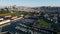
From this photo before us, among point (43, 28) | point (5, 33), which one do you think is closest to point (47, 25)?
point (43, 28)

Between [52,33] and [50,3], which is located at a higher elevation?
[50,3]

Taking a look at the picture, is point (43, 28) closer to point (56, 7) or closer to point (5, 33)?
point (56, 7)

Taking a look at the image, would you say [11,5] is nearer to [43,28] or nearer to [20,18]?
[20,18]

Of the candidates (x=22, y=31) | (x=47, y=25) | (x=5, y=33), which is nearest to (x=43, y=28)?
(x=47, y=25)

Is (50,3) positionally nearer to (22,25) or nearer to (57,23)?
(57,23)

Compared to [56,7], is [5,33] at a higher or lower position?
lower

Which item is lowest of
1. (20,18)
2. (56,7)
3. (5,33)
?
(5,33)

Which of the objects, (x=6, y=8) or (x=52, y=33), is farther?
(x=6, y=8)

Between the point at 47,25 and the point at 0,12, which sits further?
the point at 0,12
